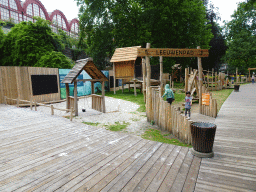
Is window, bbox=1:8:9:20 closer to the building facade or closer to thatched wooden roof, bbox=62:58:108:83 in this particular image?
the building facade

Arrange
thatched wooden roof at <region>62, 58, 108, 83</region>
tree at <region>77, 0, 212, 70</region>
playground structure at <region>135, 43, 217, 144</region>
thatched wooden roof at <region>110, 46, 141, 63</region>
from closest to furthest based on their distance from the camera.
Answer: playground structure at <region>135, 43, 217, 144</region> < thatched wooden roof at <region>62, 58, 108, 83</region> < thatched wooden roof at <region>110, 46, 141, 63</region> < tree at <region>77, 0, 212, 70</region>

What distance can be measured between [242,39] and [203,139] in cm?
4618

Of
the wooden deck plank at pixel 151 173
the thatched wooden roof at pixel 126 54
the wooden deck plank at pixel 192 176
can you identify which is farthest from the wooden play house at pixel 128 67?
the wooden deck plank at pixel 192 176

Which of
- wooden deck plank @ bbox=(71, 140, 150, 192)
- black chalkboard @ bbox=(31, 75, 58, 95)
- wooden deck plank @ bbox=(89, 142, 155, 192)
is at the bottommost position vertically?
wooden deck plank @ bbox=(89, 142, 155, 192)

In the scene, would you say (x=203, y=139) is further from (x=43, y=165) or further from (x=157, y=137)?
(x=43, y=165)

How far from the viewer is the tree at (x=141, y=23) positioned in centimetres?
2330

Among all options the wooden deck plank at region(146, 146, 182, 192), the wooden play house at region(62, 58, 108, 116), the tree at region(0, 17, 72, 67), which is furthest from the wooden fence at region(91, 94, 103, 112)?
the tree at region(0, 17, 72, 67)

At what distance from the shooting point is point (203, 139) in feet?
15.5

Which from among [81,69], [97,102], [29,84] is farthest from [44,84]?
[81,69]

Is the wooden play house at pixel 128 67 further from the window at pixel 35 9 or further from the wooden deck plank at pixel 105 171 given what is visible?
the window at pixel 35 9

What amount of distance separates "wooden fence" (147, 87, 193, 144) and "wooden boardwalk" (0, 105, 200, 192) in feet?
3.21

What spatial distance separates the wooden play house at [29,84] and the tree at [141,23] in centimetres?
1140

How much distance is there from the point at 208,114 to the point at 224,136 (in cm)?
351

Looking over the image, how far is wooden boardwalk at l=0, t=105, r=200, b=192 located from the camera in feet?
12.0
